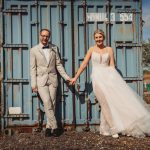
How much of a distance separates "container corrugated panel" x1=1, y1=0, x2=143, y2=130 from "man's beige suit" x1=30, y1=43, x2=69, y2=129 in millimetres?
429

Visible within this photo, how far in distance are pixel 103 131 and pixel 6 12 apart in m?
3.54

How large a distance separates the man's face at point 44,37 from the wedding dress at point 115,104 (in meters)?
1.08

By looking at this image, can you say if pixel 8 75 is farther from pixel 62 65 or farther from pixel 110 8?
pixel 110 8

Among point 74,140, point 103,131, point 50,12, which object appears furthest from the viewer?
point 50,12

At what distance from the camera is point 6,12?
9336mm

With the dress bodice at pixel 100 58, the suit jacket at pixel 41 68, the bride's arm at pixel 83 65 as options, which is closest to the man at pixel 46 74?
the suit jacket at pixel 41 68

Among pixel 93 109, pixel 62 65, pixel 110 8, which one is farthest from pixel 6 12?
pixel 93 109

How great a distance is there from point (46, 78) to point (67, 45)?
107 cm

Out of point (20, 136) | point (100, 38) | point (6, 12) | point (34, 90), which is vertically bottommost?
point (20, 136)

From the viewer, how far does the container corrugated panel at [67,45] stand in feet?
30.7

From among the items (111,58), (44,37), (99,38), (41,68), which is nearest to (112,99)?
(111,58)

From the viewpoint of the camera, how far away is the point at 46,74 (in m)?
8.90

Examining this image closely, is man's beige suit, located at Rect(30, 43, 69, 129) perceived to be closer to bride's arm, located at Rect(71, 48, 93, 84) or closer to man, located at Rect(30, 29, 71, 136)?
man, located at Rect(30, 29, 71, 136)

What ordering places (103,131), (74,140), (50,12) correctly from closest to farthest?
(74,140), (103,131), (50,12)
